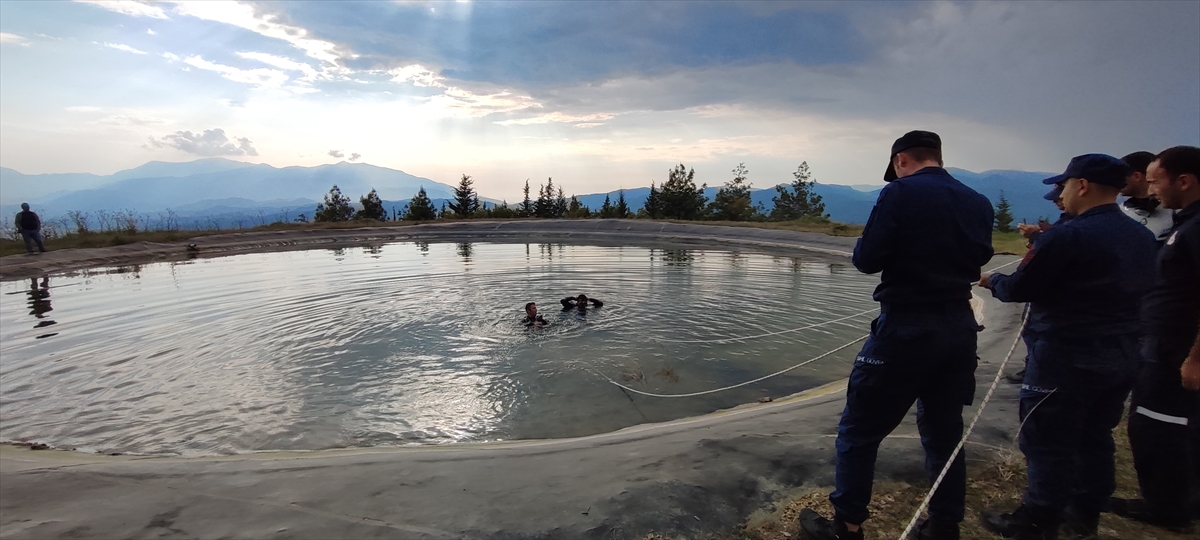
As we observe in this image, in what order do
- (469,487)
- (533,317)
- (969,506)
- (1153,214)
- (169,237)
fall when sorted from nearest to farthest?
(969,506) → (469,487) → (1153,214) → (533,317) → (169,237)

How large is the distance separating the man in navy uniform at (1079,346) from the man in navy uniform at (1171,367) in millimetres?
352

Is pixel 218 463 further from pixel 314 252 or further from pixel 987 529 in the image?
pixel 314 252

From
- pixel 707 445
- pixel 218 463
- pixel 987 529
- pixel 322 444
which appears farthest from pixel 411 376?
pixel 987 529

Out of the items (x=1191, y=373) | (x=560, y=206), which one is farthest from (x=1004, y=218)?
(x=1191, y=373)

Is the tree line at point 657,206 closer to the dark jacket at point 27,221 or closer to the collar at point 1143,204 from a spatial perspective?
the dark jacket at point 27,221

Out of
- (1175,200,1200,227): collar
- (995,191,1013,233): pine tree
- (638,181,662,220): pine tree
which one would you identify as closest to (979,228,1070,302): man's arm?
(1175,200,1200,227): collar

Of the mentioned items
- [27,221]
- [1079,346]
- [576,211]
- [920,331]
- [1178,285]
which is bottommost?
[1079,346]

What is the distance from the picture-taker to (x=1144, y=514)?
2.79 m

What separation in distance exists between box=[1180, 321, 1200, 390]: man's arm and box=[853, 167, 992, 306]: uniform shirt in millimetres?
1174

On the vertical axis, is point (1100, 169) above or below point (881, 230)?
above

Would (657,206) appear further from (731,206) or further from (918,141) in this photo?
(918,141)

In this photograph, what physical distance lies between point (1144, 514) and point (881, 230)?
2.21 meters

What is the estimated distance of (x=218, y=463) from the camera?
3820 millimetres

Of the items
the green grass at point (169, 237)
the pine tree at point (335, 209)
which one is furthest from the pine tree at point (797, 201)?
the pine tree at point (335, 209)
